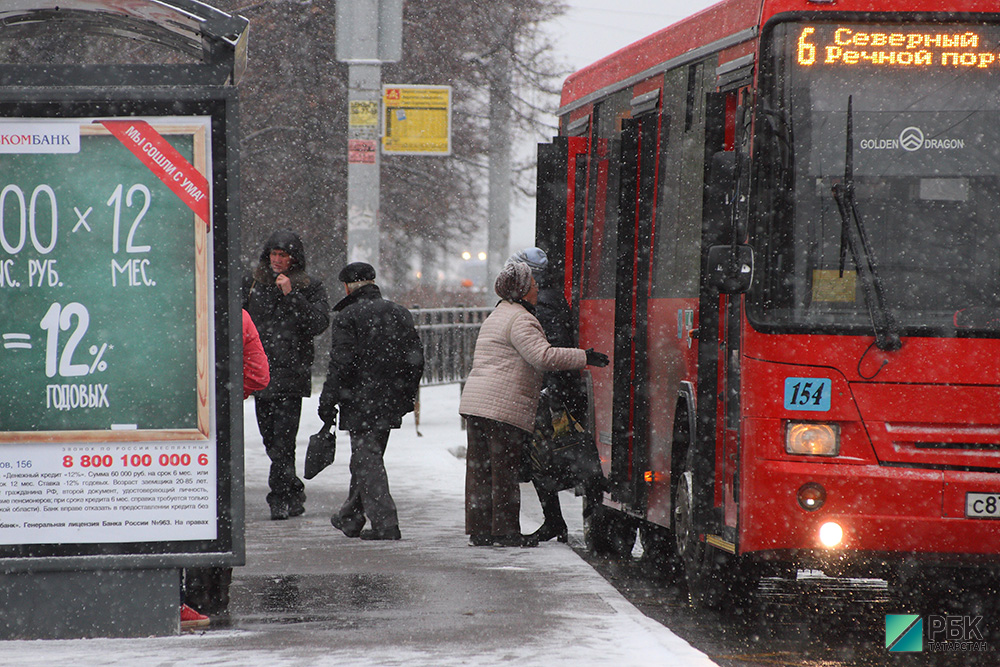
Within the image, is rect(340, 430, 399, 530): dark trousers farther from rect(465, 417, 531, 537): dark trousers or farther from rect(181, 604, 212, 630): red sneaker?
rect(181, 604, 212, 630): red sneaker

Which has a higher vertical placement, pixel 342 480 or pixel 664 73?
pixel 664 73

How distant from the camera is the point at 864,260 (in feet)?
22.2

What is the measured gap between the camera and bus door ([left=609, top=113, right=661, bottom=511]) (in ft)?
29.3

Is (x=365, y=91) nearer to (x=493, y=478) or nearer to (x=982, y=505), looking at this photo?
(x=493, y=478)

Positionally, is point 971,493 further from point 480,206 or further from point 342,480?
point 480,206

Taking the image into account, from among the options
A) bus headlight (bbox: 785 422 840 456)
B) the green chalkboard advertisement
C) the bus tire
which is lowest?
the bus tire

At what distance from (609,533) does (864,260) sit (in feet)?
12.2

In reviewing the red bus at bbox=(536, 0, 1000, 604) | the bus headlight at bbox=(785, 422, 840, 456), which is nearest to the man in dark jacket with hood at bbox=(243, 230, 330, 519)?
the red bus at bbox=(536, 0, 1000, 604)

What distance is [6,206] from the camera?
6.25m

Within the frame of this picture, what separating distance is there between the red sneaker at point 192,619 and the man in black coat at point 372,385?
2869 millimetres

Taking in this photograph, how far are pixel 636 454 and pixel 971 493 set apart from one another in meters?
2.73

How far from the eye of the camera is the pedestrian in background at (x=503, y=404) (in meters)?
9.27

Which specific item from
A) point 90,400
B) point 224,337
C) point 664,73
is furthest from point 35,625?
point 664,73

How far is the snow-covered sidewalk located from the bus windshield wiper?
5.30 feet
